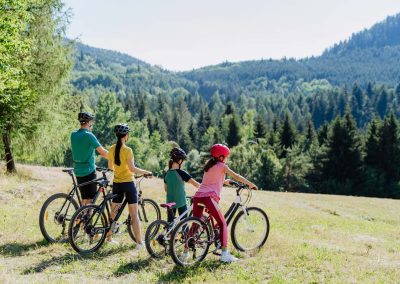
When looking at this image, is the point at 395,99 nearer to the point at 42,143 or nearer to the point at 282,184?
the point at 282,184

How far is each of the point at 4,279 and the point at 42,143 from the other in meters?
17.1

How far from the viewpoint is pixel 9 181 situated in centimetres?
1964

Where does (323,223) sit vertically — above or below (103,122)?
below

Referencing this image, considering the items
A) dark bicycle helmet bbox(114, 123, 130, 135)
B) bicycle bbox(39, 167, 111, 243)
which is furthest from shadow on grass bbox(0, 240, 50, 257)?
dark bicycle helmet bbox(114, 123, 130, 135)

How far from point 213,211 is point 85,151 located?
3.40 metres

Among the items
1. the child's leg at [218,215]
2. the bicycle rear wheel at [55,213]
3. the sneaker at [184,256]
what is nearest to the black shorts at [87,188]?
the bicycle rear wheel at [55,213]

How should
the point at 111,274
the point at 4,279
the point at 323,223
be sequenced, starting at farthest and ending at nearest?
1. the point at 323,223
2. the point at 111,274
3. the point at 4,279

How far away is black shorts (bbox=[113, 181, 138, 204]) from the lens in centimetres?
957

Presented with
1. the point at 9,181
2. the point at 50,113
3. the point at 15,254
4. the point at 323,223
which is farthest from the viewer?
the point at 50,113

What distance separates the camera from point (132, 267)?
8.86 metres

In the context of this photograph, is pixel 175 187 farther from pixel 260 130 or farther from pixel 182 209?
pixel 260 130

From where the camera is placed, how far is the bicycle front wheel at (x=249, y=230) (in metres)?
10.1

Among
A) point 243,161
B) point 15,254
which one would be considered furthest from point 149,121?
point 15,254

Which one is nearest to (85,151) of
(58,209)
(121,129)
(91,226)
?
(121,129)
